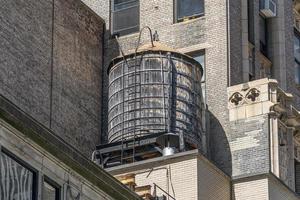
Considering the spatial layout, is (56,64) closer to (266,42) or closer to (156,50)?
(156,50)

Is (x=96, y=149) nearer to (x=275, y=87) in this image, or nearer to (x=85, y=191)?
(x=275, y=87)

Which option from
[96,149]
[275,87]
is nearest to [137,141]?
[96,149]

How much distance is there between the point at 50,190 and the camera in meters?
32.8

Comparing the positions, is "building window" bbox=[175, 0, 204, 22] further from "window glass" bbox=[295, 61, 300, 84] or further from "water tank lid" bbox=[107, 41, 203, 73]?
"window glass" bbox=[295, 61, 300, 84]

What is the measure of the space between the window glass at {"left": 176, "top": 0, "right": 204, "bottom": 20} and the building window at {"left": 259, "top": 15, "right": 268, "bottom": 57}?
10.1 ft

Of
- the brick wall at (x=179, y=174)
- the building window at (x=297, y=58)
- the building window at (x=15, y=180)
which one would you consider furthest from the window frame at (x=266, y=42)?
the building window at (x=15, y=180)

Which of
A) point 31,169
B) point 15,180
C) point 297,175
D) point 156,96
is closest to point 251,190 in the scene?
point 156,96

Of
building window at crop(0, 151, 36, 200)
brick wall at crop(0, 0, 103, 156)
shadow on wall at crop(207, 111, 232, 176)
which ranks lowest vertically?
building window at crop(0, 151, 36, 200)

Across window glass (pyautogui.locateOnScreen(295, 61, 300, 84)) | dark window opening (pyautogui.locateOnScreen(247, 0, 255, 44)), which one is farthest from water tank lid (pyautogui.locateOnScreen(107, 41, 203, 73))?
window glass (pyautogui.locateOnScreen(295, 61, 300, 84))

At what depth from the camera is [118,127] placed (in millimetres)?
46969

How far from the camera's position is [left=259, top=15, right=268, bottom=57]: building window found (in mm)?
52125

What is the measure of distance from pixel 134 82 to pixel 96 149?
2.37m

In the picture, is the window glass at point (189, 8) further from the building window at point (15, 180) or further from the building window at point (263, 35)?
the building window at point (15, 180)

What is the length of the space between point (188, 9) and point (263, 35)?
3.54 m
